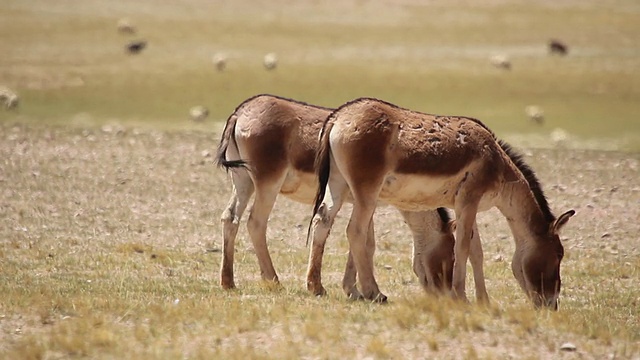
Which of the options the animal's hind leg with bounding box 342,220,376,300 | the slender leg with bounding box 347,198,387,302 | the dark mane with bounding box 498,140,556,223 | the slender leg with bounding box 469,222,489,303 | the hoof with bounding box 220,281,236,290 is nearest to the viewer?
the slender leg with bounding box 347,198,387,302

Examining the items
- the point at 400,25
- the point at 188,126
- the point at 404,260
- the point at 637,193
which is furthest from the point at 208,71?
the point at 404,260

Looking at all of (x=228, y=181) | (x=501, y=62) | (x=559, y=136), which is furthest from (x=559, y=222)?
(x=501, y=62)

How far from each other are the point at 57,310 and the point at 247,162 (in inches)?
131

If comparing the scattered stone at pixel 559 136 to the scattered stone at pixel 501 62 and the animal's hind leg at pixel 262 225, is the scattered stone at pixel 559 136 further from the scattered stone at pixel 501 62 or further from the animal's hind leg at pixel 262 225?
the animal's hind leg at pixel 262 225

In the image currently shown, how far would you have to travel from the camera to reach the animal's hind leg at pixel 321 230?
40.9 feet

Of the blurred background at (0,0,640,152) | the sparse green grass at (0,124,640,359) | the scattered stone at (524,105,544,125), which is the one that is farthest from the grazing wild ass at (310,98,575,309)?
the scattered stone at (524,105,544,125)

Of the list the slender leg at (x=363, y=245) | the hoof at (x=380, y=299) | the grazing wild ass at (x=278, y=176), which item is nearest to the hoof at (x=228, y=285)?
the grazing wild ass at (x=278, y=176)

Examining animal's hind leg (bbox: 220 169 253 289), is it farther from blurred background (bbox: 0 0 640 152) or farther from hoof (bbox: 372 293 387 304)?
blurred background (bbox: 0 0 640 152)

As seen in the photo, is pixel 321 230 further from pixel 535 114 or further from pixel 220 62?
pixel 220 62

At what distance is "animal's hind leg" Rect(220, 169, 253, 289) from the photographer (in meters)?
13.0

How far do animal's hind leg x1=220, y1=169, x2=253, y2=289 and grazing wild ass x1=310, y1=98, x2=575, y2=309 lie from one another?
3.88 ft

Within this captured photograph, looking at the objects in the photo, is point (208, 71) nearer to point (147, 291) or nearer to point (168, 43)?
point (168, 43)

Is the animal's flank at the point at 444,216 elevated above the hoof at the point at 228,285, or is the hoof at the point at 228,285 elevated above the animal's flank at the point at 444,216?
the animal's flank at the point at 444,216

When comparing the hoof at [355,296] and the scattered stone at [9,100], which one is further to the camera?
the scattered stone at [9,100]
